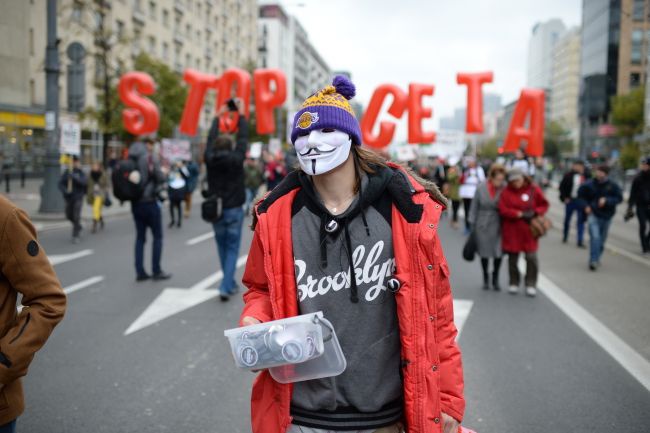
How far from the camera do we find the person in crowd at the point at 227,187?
23.8 ft

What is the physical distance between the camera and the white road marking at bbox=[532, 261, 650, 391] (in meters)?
5.05

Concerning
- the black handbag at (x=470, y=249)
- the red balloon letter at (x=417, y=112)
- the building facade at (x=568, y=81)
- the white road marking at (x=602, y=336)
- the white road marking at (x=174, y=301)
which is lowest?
the white road marking at (x=174, y=301)

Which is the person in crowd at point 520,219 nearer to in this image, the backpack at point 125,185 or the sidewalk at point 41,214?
the backpack at point 125,185

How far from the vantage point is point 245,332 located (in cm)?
201

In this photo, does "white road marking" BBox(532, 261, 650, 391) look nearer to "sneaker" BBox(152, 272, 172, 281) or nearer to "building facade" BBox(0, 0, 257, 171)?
"sneaker" BBox(152, 272, 172, 281)

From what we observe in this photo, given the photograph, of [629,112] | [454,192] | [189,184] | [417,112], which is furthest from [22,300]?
[629,112]

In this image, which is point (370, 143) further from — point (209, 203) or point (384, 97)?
point (209, 203)

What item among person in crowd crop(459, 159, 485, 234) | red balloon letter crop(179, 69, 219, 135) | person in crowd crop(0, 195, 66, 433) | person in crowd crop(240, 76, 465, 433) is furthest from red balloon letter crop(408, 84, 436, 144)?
person in crowd crop(0, 195, 66, 433)

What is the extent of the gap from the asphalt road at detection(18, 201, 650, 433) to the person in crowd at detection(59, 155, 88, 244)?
435 centimetres

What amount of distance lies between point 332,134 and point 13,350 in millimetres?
1376

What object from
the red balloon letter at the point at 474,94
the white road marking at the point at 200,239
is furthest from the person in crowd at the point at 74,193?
the red balloon letter at the point at 474,94

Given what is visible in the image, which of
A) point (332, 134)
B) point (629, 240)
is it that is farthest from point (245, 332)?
point (629, 240)

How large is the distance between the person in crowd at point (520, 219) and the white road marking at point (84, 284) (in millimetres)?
5555

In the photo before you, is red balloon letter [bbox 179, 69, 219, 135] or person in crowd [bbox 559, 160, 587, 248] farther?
red balloon letter [bbox 179, 69, 219, 135]
